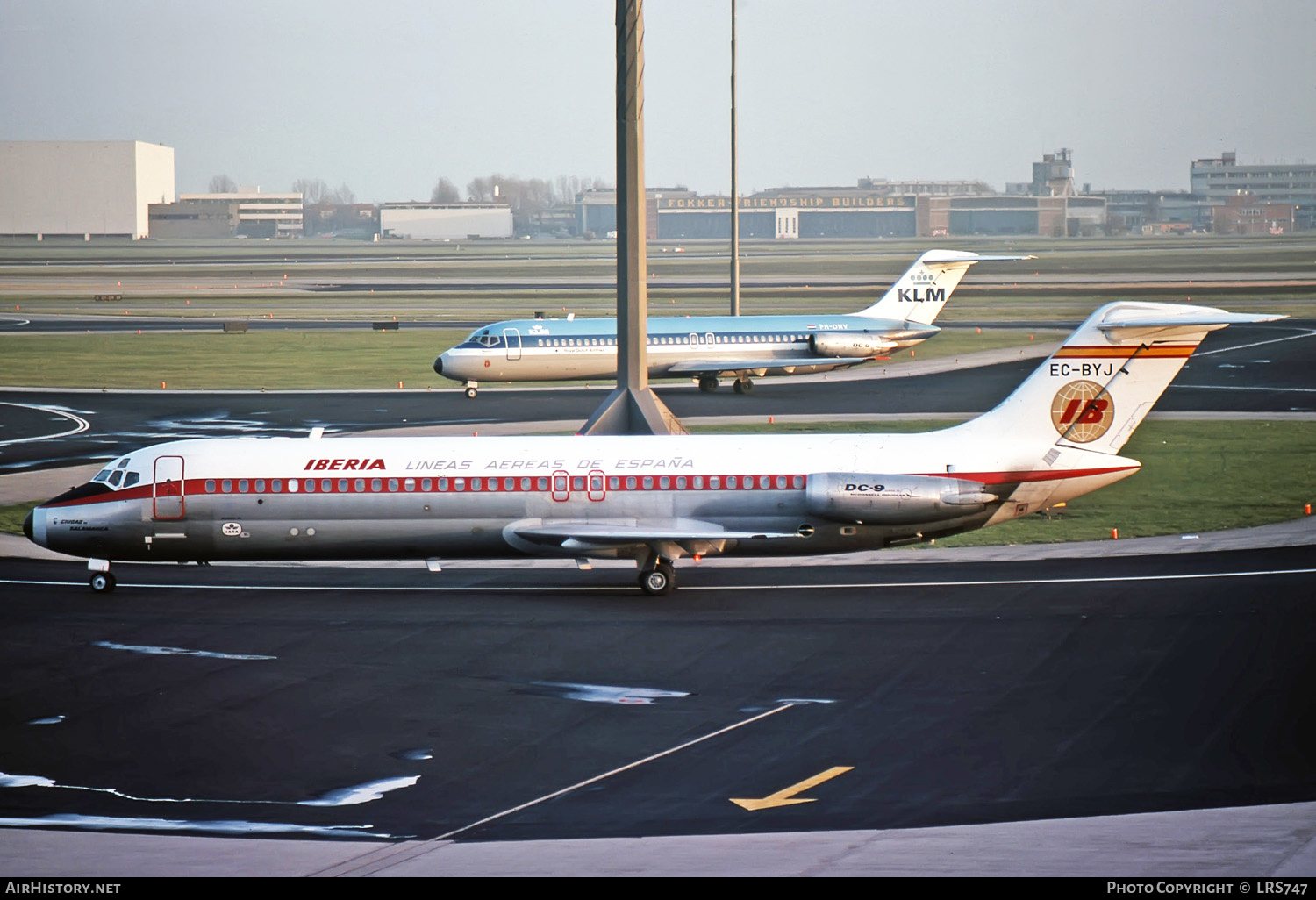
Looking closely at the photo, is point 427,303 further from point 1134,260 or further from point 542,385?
point 1134,260

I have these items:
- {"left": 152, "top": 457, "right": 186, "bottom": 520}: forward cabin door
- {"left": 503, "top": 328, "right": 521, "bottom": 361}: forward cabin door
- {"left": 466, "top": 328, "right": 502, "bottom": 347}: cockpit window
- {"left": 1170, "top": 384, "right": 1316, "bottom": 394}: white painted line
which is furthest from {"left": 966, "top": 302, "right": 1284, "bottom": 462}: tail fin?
{"left": 466, "top": 328, "right": 502, "bottom": 347}: cockpit window

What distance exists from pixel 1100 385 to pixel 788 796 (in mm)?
13858

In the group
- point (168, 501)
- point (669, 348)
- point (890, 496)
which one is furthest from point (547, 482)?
point (669, 348)

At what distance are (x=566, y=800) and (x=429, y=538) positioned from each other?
12.0 meters

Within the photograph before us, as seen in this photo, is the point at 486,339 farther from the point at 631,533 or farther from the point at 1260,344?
the point at 1260,344

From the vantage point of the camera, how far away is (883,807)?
55.5 feet

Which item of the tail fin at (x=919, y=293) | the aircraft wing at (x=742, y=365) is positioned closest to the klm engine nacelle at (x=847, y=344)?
the aircraft wing at (x=742, y=365)

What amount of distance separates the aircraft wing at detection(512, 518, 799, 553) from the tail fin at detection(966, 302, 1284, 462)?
514 cm

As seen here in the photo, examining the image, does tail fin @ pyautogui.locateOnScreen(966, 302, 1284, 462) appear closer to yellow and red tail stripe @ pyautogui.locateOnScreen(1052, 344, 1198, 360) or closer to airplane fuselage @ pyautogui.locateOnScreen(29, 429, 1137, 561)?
yellow and red tail stripe @ pyautogui.locateOnScreen(1052, 344, 1198, 360)

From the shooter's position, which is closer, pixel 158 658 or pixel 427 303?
pixel 158 658

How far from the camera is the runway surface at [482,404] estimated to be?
51.4 metres

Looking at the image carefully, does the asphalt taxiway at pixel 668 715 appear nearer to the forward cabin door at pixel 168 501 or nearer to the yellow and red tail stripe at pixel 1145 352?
the forward cabin door at pixel 168 501
